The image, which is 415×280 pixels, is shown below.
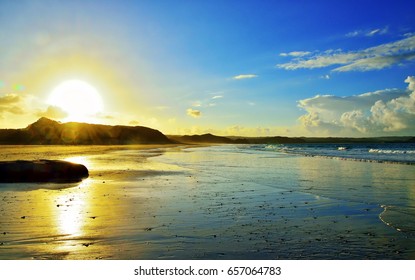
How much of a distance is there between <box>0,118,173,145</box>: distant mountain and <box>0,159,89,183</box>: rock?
360 ft

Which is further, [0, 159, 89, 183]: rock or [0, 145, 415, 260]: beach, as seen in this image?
[0, 159, 89, 183]: rock

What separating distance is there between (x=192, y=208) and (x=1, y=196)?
8.09 meters

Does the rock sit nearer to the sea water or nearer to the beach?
the beach

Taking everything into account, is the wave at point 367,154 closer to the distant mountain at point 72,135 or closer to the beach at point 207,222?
the beach at point 207,222

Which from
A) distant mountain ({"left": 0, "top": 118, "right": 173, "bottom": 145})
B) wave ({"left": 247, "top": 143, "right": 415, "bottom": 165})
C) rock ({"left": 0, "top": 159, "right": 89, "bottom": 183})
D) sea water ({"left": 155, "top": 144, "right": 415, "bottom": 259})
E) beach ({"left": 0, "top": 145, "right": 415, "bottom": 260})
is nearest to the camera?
beach ({"left": 0, "top": 145, "right": 415, "bottom": 260})

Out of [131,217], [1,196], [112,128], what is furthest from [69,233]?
[112,128]

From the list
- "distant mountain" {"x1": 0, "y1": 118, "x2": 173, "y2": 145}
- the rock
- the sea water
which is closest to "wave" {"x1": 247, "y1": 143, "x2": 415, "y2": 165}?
the sea water

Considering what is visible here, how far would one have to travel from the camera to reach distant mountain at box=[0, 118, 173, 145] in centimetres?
12306

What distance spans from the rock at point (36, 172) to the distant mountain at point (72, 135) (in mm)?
109769

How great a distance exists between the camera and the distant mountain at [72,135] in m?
123

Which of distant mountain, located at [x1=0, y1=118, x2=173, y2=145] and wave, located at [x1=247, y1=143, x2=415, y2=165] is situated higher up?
distant mountain, located at [x1=0, y1=118, x2=173, y2=145]

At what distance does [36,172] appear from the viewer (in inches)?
792

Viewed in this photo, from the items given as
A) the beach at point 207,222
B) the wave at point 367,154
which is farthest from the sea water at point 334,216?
the wave at point 367,154

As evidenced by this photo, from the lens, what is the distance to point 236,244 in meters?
8.28
